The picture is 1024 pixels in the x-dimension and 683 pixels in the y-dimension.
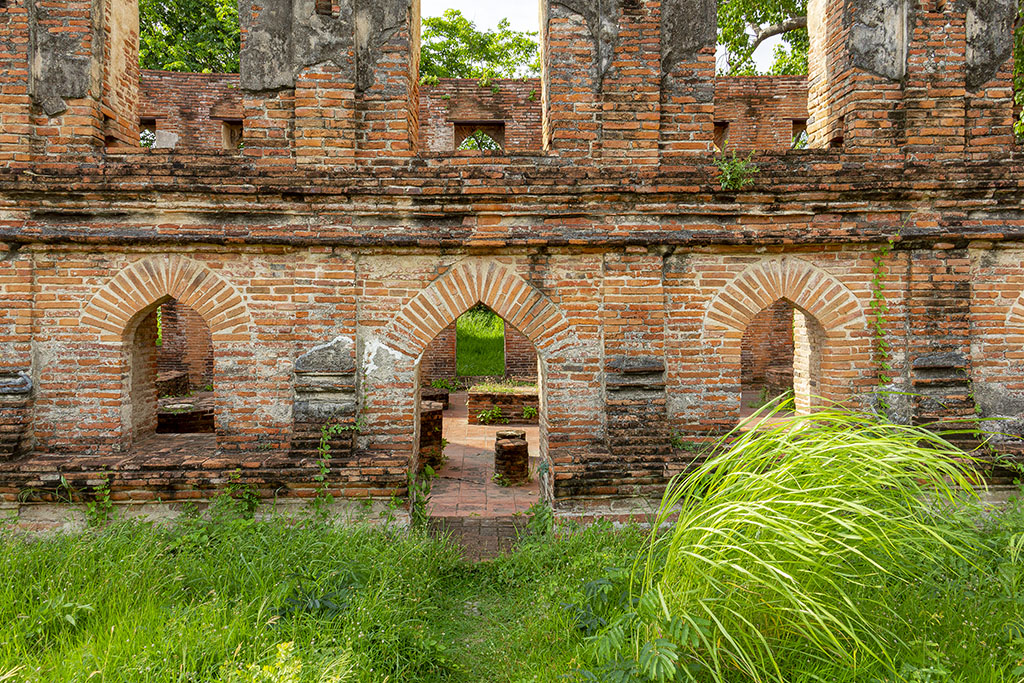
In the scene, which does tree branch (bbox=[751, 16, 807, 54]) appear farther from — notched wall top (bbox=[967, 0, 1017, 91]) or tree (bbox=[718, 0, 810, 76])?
notched wall top (bbox=[967, 0, 1017, 91])

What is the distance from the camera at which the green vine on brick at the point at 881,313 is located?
577 cm

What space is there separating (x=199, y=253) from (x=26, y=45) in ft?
7.94

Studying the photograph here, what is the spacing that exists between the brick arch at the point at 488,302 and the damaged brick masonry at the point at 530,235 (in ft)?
0.09

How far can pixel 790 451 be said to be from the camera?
10.0ft

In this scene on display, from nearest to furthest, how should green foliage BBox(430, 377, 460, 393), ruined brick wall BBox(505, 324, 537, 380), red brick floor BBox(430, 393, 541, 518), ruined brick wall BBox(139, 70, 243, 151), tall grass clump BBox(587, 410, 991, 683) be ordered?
tall grass clump BBox(587, 410, 991, 683) → red brick floor BBox(430, 393, 541, 518) → ruined brick wall BBox(139, 70, 243, 151) → ruined brick wall BBox(505, 324, 537, 380) → green foliage BBox(430, 377, 460, 393)

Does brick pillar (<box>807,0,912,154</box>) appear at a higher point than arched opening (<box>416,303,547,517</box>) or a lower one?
higher

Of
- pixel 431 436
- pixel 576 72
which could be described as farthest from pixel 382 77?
pixel 431 436

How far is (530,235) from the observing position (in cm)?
566

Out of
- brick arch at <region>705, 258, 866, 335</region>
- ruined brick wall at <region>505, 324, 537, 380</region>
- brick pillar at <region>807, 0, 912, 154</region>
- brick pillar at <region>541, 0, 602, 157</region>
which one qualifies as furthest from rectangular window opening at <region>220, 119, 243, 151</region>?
brick pillar at <region>807, 0, 912, 154</region>

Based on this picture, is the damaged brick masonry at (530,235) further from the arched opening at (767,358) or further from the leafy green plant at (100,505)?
the arched opening at (767,358)

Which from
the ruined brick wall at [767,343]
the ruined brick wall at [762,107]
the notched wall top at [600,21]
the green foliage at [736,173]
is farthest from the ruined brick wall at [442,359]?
the green foliage at [736,173]

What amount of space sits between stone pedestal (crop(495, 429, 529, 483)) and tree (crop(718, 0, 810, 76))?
43.5 feet

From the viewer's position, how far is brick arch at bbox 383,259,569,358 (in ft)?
18.9

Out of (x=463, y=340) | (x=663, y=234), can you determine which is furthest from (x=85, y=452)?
(x=463, y=340)
